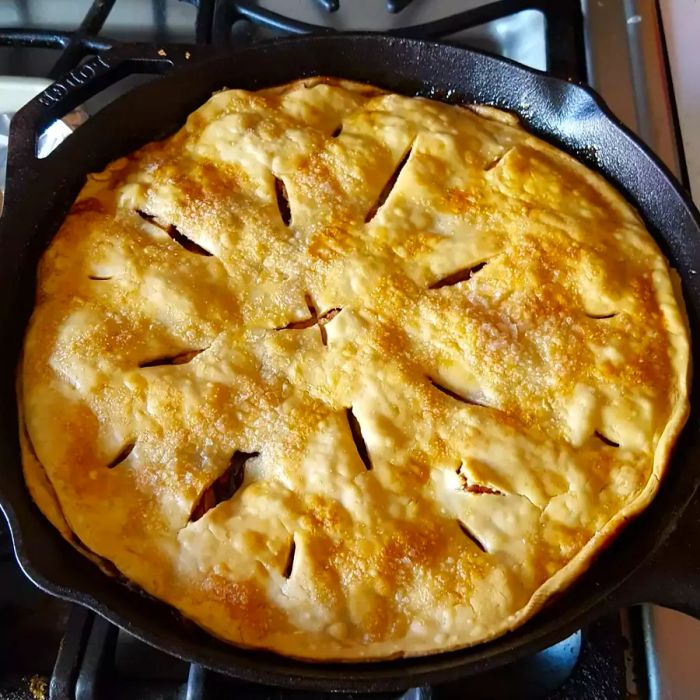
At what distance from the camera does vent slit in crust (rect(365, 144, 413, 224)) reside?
162 centimetres

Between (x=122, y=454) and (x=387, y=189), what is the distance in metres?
0.75

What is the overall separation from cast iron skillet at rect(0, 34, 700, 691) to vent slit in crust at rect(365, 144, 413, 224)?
0.73 feet

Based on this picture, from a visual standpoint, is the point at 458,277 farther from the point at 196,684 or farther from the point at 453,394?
the point at 196,684

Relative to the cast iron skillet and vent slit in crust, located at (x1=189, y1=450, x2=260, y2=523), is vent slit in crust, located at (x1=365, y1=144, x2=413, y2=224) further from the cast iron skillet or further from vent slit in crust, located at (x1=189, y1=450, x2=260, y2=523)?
vent slit in crust, located at (x1=189, y1=450, x2=260, y2=523)

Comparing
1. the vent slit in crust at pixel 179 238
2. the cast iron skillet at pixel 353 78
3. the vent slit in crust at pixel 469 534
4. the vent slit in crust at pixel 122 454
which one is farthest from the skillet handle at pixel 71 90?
the vent slit in crust at pixel 469 534

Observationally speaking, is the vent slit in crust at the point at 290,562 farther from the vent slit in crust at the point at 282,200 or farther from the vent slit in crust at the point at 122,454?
the vent slit in crust at the point at 282,200

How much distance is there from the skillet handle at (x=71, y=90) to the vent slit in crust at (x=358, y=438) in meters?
0.76

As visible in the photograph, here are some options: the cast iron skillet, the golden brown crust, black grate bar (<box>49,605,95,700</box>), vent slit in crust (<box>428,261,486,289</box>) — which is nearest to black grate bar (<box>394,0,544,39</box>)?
the cast iron skillet

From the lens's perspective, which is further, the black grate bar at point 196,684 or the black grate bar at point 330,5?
the black grate bar at point 330,5

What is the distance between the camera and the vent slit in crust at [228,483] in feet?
4.47

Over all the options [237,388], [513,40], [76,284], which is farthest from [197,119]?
[513,40]

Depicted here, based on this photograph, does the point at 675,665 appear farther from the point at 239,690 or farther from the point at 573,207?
the point at 573,207

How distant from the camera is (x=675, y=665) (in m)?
1.40

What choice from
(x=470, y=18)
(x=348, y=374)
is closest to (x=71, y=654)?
(x=348, y=374)
